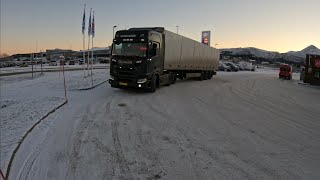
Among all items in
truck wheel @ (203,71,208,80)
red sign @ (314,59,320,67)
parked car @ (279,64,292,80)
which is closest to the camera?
truck wheel @ (203,71,208,80)

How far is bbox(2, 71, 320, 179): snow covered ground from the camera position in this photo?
20.7 ft

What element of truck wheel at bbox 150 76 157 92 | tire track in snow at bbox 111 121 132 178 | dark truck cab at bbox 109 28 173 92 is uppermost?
dark truck cab at bbox 109 28 173 92

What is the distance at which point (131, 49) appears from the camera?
1706 centimetres

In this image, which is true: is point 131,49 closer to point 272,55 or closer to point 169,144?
point 169,144

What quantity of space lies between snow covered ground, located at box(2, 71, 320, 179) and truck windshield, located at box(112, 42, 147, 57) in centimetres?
452

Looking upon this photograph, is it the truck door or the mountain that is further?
the mountain

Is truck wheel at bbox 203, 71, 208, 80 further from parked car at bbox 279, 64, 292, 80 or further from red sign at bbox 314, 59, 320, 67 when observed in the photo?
parked car at bbox 279, 64, 292, 80

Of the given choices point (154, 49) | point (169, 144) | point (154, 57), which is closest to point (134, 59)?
point (154, 57)

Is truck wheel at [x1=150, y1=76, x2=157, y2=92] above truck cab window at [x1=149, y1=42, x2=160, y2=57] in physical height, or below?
below

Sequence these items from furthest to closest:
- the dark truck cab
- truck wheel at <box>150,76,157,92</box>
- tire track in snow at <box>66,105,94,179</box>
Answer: truck wheel at <box>150,76,157,92</box> → the dark truck cab → tire track in snow at <box>66,105,94,179</box>

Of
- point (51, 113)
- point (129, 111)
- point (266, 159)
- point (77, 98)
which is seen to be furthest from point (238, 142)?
point (77, 98)

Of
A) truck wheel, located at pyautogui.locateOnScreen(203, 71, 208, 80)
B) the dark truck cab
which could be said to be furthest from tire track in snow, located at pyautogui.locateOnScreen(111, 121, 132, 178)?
truck wheel, located at pyautogui.locateOnScreen(203, 71, 208, 80)

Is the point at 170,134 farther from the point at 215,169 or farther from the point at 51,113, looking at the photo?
the point at 51,113

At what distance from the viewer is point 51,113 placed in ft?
37.5
